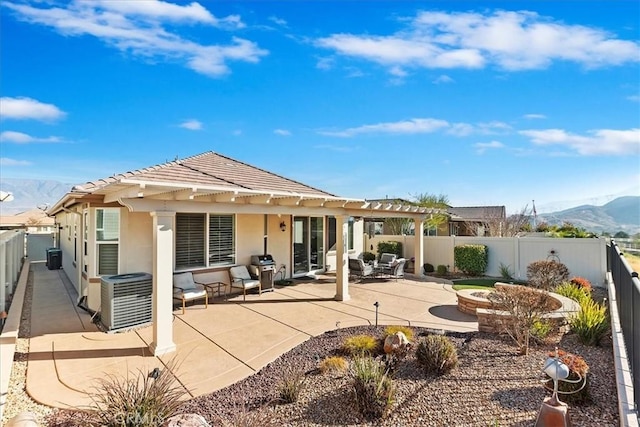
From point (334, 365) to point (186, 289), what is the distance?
5624 mm

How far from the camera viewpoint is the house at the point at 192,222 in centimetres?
643

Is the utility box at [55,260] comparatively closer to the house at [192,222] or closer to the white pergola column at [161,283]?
the house at [192,222]

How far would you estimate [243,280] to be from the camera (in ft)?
35.0

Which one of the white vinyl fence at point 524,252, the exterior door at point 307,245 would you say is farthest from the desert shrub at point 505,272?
the exterior door at point 307,245

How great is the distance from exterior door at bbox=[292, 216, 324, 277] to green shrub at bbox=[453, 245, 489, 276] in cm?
652

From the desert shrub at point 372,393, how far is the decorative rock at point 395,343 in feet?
4.71

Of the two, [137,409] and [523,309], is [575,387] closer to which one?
[523,309]

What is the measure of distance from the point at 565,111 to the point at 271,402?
16831 mm

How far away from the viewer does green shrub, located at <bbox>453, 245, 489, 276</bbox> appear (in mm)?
15672

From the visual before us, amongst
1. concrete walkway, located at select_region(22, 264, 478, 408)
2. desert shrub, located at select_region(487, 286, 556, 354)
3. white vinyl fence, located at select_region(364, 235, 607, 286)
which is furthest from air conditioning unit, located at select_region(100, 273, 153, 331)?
white vinyl fence, located at select_region(364, 235, 607, 286)

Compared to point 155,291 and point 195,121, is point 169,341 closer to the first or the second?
point 155,291

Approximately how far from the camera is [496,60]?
11516 millimetres

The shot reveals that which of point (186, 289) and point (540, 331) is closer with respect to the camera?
point (540, 331)

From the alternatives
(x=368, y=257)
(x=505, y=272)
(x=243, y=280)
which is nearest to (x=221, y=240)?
(x=243, y=280)
